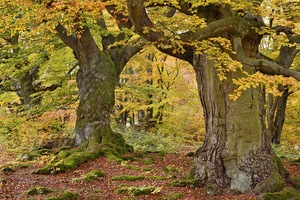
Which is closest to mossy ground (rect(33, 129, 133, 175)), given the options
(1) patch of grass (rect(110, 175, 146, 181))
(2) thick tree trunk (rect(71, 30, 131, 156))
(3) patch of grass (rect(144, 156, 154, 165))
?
(2) thick tree trunk (rect(71, 30, 131, 156))

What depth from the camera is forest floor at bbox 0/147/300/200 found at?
673 cm

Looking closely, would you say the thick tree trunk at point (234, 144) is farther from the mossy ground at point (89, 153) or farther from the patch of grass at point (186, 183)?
the mossy ground at point (89, 153)

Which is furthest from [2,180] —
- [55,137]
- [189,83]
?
[189,83]

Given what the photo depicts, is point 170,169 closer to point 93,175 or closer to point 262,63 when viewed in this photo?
point 93,175

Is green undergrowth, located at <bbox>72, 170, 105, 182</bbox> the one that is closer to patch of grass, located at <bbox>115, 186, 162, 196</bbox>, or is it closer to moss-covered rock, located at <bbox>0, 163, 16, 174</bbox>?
patch of grass, located at <bbox>115, 186, 162, 196</bbox>

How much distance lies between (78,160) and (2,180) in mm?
2378

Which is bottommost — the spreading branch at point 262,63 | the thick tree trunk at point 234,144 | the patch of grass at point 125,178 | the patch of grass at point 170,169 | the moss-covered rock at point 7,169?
the patch of grass at point 170,169

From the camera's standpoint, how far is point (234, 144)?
23.8 ft

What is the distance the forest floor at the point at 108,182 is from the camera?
673 cm

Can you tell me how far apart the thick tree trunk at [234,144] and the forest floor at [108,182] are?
434 mm

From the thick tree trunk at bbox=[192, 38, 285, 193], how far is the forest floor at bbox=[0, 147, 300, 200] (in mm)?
434

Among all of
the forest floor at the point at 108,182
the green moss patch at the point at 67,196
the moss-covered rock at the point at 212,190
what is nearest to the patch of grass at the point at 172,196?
the forest floor at the point at 108,182

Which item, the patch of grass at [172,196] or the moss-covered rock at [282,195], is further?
the patch of grass at [172,196]

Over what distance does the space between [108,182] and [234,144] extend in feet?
10.6
